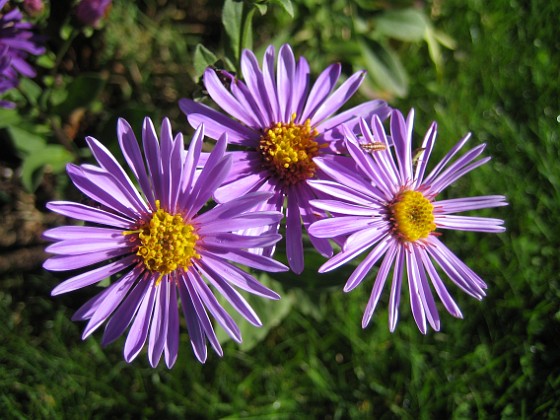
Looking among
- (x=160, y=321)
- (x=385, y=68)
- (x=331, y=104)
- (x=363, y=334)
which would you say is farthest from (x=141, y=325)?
(x=385, y=68)

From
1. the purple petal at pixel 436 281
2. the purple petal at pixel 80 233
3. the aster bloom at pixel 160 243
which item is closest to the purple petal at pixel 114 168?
the aster bloom at pixel 160 243

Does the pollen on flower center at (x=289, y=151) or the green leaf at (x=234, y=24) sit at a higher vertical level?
the green leaf at (x=234, y=24)

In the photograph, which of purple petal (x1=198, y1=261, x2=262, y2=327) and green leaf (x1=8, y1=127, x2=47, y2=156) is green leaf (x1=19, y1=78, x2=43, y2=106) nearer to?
green leaf (x1=8, y1=127, x2=47, y2=156)

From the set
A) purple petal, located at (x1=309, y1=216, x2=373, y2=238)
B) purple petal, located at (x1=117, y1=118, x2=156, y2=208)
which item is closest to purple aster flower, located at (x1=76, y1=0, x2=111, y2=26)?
purple petal, located at (x1=117, y1=118, x2=156, y2=208)

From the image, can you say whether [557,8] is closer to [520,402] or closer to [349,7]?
[349,7]

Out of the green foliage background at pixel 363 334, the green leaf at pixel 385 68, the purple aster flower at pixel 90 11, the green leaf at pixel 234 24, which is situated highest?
the green leaf at pixel 385 68

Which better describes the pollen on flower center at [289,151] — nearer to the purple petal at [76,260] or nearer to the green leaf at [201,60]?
the green leaf at [201,60]

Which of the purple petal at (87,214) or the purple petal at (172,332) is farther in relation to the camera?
the purple petal at (172,332)

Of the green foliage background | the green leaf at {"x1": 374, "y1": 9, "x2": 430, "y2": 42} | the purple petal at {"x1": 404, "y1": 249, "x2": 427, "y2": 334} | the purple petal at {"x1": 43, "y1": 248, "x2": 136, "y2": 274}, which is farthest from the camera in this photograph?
the green leaf at {"x1": 374, "y1": 9, "x2": 430, "y2": 42}
